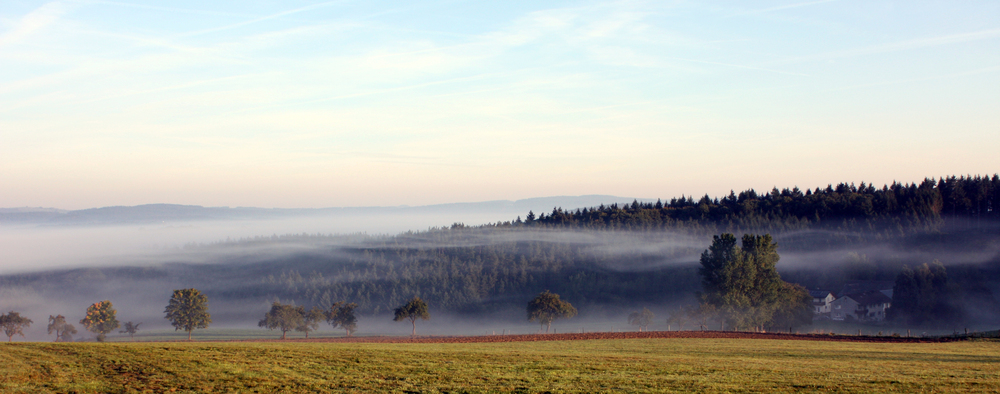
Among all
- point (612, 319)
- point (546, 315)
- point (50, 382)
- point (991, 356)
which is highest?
point (50, 382)

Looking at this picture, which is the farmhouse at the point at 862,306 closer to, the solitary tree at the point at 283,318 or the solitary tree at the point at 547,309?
the solitary tree at the point at 547,309

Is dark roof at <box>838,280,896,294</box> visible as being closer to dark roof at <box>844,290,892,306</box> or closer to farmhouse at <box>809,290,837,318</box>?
dark roof at <box>844,290,892,306</box>

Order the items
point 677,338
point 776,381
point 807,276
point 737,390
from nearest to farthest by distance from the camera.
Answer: point 737,390 < point 776,381 < point 677,338 < point 807,276

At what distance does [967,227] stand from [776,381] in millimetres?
209712

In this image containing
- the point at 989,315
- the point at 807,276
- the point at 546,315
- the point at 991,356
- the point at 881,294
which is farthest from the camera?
the point at 807,276

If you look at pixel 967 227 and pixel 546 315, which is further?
pixel 967 227

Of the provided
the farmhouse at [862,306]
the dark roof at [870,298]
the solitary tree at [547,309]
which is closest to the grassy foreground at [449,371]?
the solitary tree at [547,309]

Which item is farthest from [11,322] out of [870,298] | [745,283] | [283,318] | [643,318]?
[870,298]

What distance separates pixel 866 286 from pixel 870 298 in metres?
12.4

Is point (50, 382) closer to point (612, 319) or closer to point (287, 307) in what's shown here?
point (287, 307)

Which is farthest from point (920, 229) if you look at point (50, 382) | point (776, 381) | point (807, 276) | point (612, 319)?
point (50, 382)

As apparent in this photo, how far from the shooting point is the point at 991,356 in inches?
1460

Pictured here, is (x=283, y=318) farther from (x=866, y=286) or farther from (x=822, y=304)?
(x=866, y=286)

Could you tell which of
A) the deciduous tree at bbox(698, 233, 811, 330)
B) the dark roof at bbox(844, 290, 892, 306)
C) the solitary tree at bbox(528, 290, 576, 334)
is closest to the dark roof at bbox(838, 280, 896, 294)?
the dark roof at bbox(844, 290, 892, 306)
